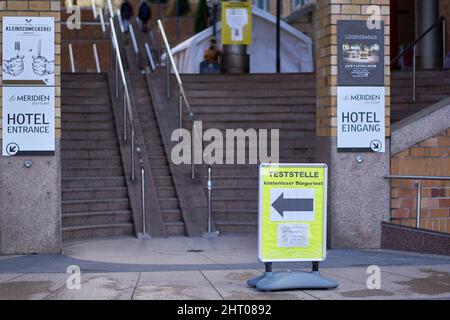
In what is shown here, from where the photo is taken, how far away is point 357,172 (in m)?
14.1

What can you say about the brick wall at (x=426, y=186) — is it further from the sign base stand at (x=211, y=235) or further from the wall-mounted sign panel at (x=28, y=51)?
the wall-mounted sign panel at (x=28, y=51)

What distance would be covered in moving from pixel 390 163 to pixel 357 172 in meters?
0.59

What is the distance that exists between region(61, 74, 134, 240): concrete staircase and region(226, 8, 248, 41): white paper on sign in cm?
571

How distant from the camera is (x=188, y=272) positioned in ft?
38.3

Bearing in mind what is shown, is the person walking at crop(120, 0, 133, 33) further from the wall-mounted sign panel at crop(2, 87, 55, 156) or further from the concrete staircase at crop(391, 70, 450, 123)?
the wall-mounted sign panel at crop(2, 87, 55, 156)

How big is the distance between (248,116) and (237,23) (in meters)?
6.71

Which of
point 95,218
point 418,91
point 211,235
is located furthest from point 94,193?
point 418,91

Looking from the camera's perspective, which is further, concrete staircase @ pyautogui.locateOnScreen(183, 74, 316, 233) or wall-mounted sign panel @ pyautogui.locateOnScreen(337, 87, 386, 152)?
concrete staircase @ pyautogui.locateOnScreen(183, 74, 316, 233)

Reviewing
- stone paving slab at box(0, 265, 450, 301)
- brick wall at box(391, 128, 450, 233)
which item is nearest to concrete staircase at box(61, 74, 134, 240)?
stone paving slab at box(0, 265, 450, 301)

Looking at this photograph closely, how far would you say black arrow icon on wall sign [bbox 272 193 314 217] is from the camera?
10.4 meters

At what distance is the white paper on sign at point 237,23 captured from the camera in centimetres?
2558

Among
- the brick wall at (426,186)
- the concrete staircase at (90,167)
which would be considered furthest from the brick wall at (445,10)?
the brick wall at (426,186)
